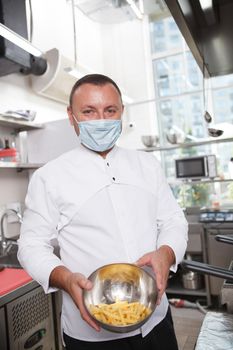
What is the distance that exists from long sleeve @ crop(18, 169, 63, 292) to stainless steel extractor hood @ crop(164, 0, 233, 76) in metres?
0.79

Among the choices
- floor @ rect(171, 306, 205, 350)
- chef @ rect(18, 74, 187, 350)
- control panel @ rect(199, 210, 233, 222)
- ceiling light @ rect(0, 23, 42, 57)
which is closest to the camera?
chef @ rect(18, 74, 187, 350)

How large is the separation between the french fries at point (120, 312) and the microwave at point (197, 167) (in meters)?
2.74

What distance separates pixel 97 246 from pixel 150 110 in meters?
3.75

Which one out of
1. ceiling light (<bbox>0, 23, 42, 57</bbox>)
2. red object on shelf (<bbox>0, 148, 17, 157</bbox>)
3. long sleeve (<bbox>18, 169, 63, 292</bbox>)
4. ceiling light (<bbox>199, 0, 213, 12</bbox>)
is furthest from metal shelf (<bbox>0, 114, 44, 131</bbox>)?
ceiling light (<bbox>199, 0, 213, 12</bbox>)

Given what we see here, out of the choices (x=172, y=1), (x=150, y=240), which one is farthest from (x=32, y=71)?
(x=150, y=240)

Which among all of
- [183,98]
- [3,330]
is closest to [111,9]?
[183,98]

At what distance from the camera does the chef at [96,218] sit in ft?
3.48

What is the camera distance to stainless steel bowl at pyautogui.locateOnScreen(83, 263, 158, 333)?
92cm

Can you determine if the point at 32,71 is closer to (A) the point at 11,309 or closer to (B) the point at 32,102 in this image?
(B) the point at 32,102

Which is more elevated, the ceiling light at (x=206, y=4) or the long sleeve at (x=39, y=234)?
the ceiling light at (x=206, y=4)

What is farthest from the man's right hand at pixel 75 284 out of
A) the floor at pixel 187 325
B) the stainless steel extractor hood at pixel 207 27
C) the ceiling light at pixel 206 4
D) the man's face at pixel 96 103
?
the floor at pixel 187 325

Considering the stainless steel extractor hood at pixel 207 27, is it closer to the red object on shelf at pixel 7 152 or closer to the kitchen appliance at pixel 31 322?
the kitchen appliance at pixel 31 322

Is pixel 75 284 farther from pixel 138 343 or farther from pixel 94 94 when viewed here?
pixel 94 94

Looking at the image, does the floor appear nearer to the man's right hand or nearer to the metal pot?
the metal pot
